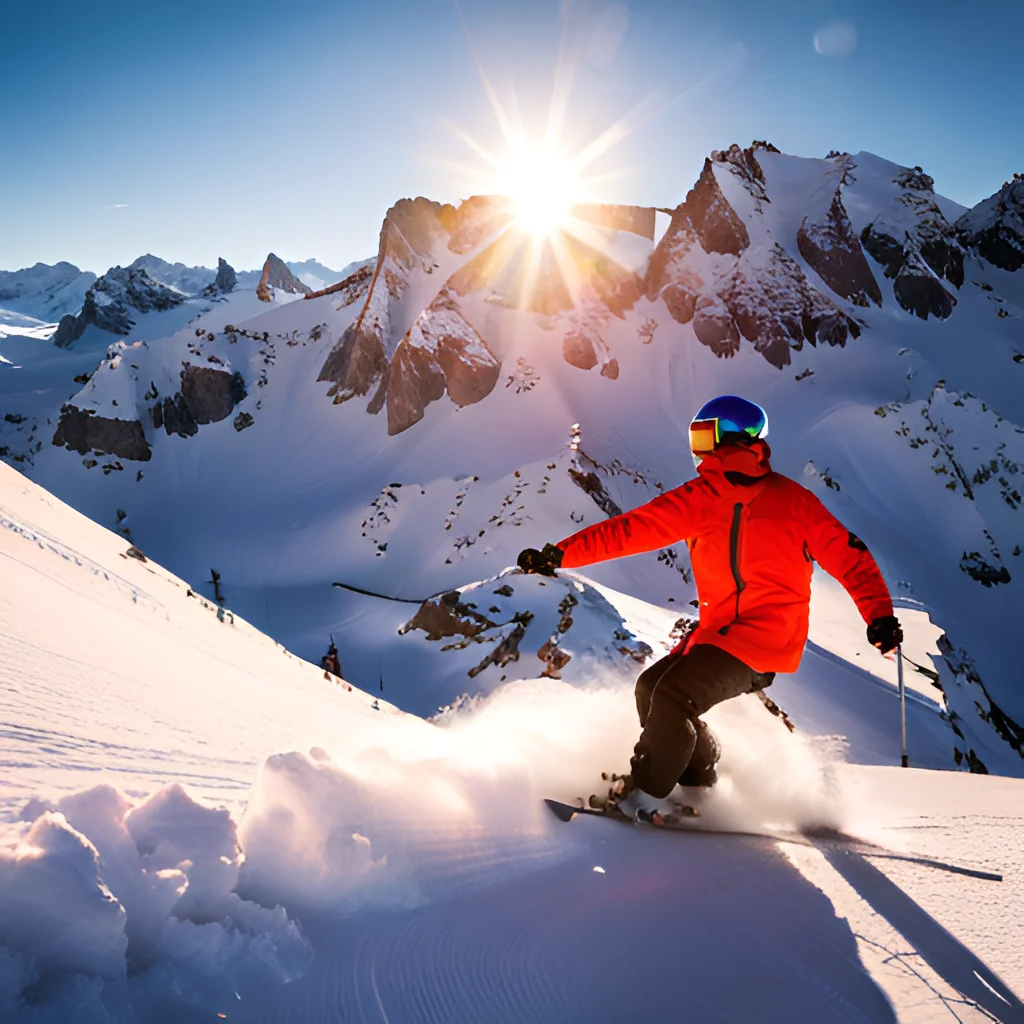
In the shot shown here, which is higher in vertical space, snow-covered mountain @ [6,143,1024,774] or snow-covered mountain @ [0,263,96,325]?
snow-covered mountain @ [0,263,96,325]

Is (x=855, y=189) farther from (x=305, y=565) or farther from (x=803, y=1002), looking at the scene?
(x=803, y=1002)

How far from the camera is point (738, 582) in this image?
320cm

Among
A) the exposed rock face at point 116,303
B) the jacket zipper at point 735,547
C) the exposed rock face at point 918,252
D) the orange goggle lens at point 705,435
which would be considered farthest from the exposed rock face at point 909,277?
the exposed rock face at point 116,303

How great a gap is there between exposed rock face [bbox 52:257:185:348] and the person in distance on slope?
11716cm

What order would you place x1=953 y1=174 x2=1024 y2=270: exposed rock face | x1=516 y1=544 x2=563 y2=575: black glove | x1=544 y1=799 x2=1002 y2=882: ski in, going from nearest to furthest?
x1=544 y1=799 x2=1002 y2=882: ski → x1=516 y1=544 x2=563 y2=575: black glove → x1=953 y1=174 x2=1024 y2=270: exposed rock face

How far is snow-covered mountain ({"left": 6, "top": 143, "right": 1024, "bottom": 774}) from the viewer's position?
3016 centimetres

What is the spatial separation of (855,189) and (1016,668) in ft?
157

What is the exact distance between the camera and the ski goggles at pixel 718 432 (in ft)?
10.8

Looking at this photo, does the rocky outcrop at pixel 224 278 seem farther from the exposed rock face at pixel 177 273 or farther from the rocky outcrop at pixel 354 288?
the rocky outcrop at pixel 354 288

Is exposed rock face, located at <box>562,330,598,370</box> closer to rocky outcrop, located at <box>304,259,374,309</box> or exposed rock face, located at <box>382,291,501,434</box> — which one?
exposed rock face, located at <box>382,291,501,434</box>

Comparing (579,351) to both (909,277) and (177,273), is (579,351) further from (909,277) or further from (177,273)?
(177,273)

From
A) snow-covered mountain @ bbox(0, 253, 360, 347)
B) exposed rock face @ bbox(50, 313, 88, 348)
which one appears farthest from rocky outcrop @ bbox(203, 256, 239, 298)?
exposed rock face @ bbox(50, 313, 88, 348)

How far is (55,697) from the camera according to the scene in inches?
108

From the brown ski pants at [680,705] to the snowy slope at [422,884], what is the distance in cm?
35
